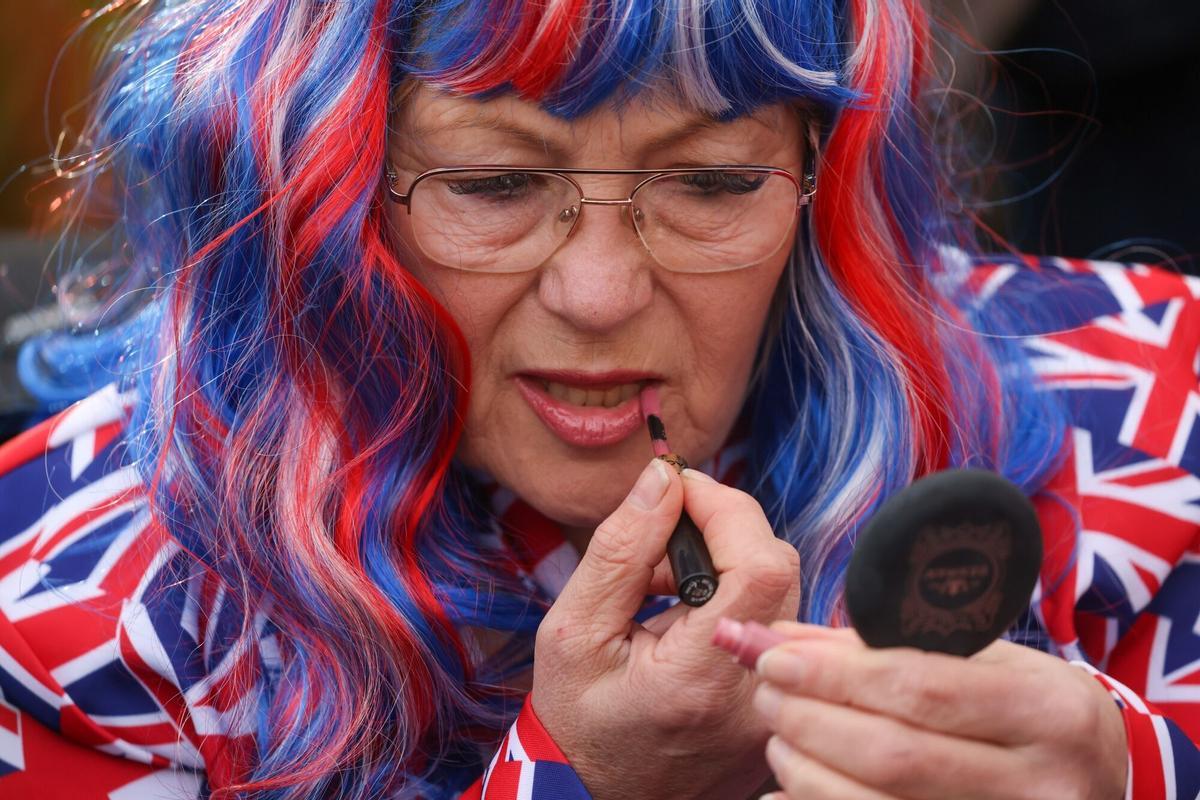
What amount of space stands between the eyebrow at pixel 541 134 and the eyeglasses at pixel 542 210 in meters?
0.02

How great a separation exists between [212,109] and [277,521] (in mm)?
464

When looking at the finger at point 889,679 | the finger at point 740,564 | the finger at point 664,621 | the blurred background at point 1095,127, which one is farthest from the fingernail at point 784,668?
the blurred background at point 1095,127

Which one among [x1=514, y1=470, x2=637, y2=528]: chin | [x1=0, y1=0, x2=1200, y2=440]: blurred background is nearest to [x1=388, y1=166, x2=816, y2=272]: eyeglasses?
[x1=514, y1=470, x2=637, y2=528]: chin

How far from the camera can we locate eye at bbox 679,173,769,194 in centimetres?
146

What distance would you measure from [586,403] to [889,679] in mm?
638

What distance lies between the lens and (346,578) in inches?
57.4

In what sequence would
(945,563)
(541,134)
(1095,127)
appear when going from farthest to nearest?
(1095,127) → (541,134) → (945,563)

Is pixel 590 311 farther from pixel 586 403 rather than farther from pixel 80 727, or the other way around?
pixel 80 727

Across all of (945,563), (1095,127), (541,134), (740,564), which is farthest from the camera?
(1095,127)

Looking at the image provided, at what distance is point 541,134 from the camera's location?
4.54 ft

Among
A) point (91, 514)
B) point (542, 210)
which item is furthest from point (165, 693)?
point (542, 210)

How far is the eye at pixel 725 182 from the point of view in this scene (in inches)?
57.5

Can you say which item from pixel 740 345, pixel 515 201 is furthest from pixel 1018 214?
pixel 515 201

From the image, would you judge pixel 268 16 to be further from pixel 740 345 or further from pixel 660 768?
pixel 660 768
